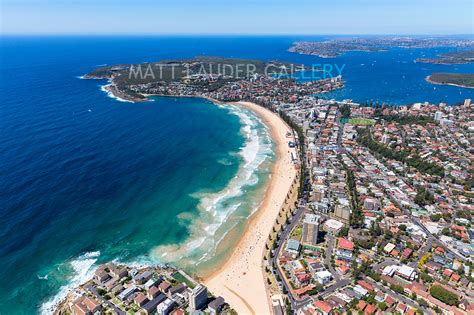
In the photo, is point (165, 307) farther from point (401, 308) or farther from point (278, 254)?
point (401, 308)

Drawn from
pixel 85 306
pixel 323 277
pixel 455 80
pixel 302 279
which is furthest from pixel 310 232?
pixel 455 80

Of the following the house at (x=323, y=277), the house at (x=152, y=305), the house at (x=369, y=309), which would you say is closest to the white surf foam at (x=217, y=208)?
the house at (x=152, y=305)

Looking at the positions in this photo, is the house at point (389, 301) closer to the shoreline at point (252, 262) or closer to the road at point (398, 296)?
the road at point (398, 296)

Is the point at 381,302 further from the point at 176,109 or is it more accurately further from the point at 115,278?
the point at 176,109

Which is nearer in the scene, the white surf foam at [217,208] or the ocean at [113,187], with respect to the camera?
the ocean at [113,187]

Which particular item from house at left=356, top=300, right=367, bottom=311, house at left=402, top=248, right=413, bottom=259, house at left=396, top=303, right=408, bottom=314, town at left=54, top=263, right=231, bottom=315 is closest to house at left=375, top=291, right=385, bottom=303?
house at left=396, top=303, right=408, bottom=314

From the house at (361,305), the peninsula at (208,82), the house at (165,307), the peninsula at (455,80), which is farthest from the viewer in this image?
the peninsula at (455,80)

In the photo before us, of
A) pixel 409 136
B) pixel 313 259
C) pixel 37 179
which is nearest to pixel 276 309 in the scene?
pixel 313 259

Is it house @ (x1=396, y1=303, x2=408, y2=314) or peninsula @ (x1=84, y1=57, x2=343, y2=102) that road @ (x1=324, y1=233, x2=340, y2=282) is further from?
peninsula @ (x1=84, y1=57, x2=343, y2=102)
